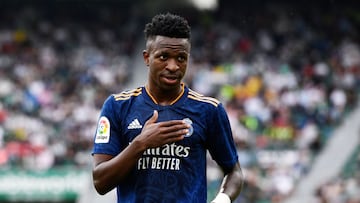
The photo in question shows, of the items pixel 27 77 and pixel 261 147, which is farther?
pixel 27 77

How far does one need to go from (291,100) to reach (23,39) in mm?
9655

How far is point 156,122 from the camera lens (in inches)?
182

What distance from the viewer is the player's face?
4578 millimetres

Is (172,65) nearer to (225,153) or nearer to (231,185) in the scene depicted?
(225,153)

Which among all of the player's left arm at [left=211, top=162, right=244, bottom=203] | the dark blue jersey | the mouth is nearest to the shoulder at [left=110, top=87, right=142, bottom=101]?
the dark blue jersey

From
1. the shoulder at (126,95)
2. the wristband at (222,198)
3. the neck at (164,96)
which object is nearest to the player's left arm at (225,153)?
the wristband at (222,198)

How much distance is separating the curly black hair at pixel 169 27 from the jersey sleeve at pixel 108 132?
47 cm

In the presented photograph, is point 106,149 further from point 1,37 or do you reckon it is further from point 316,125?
point 1,37

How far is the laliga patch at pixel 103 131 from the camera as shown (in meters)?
4.72

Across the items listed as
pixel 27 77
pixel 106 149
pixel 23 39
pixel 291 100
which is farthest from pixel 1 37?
pixel 106 149

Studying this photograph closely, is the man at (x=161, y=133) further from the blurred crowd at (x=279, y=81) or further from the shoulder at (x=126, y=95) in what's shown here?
the blurred crowd at (x=279, y=81)

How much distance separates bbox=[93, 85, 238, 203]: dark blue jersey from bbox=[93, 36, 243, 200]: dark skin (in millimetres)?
70

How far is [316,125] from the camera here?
19.0 metres

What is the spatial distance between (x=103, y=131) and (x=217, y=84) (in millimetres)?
16356
